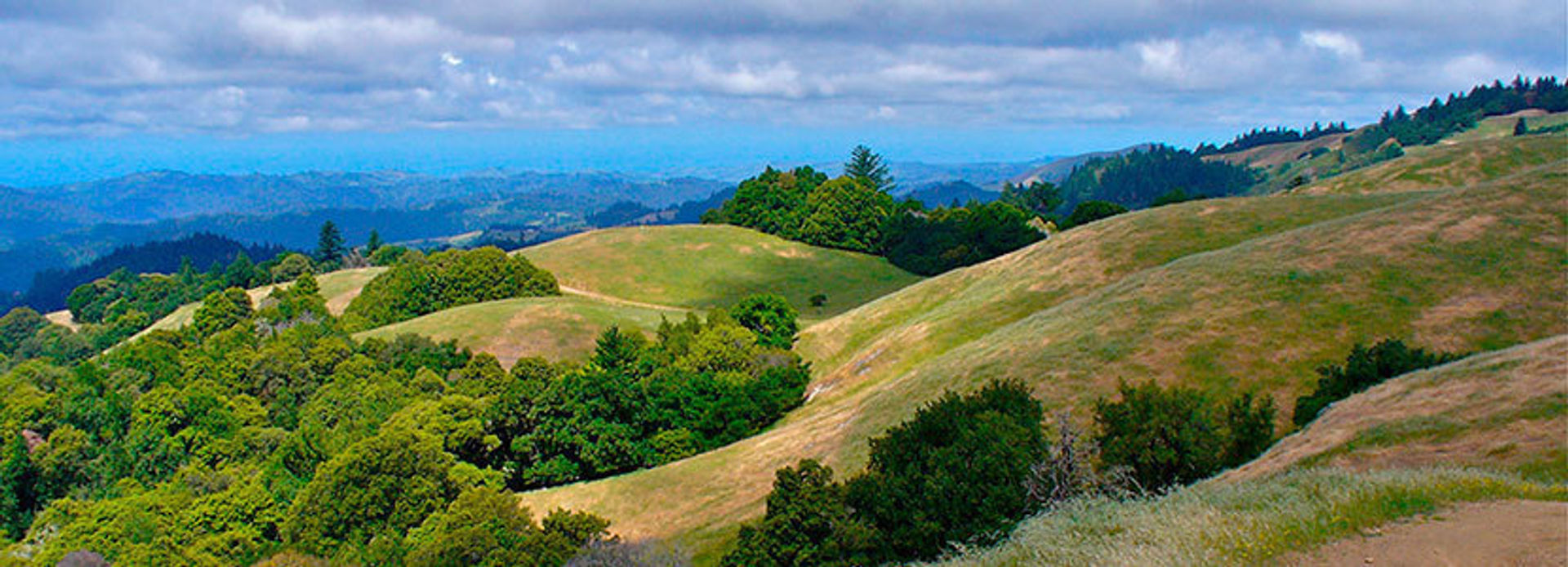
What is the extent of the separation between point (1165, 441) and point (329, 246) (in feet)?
517

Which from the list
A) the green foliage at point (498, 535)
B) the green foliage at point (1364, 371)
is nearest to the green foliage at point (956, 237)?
the green foliage at point (1364, 371)

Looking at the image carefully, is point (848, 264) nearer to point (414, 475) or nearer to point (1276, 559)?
point (414, 475)

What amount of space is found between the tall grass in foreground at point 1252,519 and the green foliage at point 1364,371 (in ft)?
43.3

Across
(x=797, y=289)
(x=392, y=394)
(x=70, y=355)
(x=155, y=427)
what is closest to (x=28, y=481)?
(x=155, y=427)

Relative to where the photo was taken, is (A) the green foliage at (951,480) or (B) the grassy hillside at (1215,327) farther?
(B) the grassy hillside at (1215,327)

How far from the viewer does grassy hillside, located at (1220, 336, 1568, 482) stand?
17000 millimetres

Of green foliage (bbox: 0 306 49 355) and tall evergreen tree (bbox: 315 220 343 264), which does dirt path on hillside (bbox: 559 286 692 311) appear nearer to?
tall evergreen tree (bbox: 315 220 343 264)

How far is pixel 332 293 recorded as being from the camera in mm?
109812

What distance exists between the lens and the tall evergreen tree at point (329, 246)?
149625mm

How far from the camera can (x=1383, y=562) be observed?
1055cm

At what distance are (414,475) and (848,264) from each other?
77.6m

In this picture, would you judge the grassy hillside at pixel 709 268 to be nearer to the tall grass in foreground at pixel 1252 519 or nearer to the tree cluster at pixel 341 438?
the tree cluster at pixel 341 438

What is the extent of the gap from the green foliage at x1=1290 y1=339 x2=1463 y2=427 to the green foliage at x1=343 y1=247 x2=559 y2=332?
80433 mm

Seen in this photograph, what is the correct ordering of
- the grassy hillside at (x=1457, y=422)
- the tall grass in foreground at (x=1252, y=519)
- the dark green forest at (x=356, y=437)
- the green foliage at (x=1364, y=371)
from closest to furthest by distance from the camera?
the tall grass in foreground at (x=1252, y=519) → the grassy hillside at (x=1457, y=422) → the green foliage at (x=1364, y=371) → the dark green forest at (x=356, y=437)
